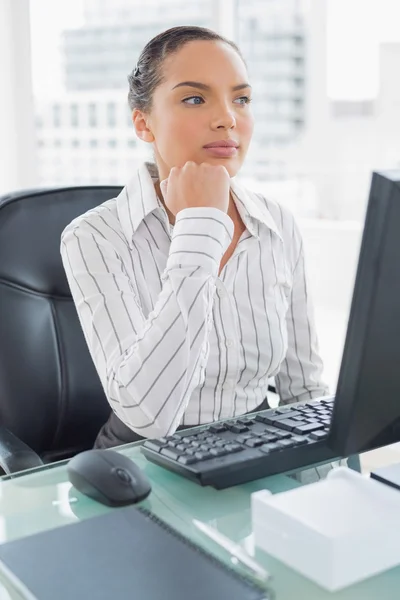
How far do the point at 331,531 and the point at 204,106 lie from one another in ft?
2.75

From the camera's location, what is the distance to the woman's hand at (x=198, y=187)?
4.16 feet

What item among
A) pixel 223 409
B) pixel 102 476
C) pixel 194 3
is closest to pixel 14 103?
pixel 194 3

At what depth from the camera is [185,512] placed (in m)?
0.86

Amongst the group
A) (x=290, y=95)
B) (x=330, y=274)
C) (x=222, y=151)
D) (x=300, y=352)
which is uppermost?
(x=290, y=95)

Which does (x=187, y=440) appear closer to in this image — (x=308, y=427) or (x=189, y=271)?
(x=308, y=427)

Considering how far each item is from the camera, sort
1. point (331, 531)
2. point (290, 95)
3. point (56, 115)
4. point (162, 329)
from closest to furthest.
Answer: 1. point (331, 531)
2. point (162, 329)
3. point (56, 115)
4. point (290, 95)

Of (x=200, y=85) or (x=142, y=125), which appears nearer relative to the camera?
(x=200, y=85)

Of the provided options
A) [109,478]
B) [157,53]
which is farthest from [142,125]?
[109,478]

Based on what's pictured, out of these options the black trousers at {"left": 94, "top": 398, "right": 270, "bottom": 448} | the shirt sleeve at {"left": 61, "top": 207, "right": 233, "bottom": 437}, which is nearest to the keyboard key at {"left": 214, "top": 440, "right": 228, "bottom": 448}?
the shirt sleeve at {"left": 61, "top": 207, "right": 233, "bottom": 437}

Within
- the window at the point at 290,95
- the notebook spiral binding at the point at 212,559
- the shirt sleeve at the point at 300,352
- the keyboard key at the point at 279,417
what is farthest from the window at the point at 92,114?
the notebook spiral binding at the point at 212,559

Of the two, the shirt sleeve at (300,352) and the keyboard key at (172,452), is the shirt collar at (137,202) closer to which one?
the shirt sleeve at (300,352)

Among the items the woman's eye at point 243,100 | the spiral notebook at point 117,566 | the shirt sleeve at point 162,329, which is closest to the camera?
the spiral notebook at point 117,566

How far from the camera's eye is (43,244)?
154 centimetres

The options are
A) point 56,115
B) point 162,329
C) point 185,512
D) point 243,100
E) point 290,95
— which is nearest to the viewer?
point 185,512
